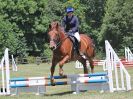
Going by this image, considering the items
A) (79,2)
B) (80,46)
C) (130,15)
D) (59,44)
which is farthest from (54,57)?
(79,2)

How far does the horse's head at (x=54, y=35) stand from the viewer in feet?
46.1

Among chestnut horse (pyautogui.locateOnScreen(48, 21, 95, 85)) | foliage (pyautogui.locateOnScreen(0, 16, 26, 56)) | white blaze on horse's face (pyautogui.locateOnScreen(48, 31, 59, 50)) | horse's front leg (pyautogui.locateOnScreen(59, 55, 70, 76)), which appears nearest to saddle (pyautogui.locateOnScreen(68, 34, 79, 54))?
chestnut horse (pyautogui.locateOnScreen(48, 21, 95, 85))

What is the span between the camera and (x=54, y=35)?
14242 millimetres

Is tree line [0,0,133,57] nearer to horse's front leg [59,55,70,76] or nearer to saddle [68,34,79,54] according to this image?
saddle [68,34,79,54]

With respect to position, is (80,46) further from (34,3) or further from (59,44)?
(34,3)

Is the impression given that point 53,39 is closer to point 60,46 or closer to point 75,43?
point 60,46

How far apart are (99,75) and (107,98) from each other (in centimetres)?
204

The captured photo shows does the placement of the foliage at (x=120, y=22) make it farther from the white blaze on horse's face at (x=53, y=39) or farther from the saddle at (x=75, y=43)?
the white blaze on horse's face at (x=53, y=39)

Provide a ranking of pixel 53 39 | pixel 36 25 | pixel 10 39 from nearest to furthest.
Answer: pixel 53 39
pixel 10 39
pixel 36 25

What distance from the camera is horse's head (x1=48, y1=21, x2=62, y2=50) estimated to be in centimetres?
1405

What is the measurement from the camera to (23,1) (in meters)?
70.6

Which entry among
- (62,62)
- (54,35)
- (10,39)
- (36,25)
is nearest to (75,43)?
(62,62)

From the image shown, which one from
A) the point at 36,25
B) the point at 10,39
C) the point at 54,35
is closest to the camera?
the point at 54,35

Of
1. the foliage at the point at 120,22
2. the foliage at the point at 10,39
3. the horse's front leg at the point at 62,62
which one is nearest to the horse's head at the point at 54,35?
the horse's front leg at the point at 62,62
